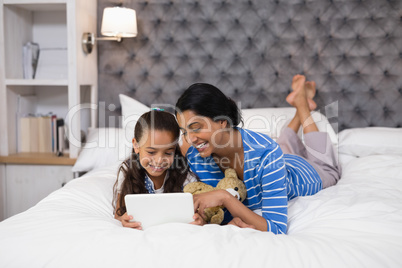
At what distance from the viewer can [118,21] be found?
2625mm

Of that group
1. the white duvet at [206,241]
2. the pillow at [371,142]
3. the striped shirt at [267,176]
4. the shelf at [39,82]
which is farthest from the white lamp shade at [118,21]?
the pillow at [371,142]

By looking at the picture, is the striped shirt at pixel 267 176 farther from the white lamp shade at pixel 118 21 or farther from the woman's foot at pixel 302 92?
the white lamp shade at pixel 118 21

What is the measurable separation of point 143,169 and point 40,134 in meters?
1.32

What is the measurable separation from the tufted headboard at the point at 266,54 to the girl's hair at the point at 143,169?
120 cm

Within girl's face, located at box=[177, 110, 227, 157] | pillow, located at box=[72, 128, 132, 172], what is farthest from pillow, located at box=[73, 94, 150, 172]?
girl's face, located at box=[177, 110, 227, 157]

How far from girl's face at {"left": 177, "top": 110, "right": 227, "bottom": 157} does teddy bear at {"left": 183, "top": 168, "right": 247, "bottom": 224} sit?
0.14 meters

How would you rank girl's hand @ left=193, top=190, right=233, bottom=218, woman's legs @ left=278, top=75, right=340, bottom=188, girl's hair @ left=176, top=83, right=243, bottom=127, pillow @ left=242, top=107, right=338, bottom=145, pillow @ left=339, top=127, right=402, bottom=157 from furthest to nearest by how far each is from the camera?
pillow @ left=242, top=107, right=338, bottom=145, pillow @ left=339, top=127, right=402, bottom=157, woman's legs @ left=278, top=75, right=340, bottom=188, girl's hair @ left=176, top=83, right=243, bottom=127, girl's hand @ left=193, top=190, right=233, bottom=218

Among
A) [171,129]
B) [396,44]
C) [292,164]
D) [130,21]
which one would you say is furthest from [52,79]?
[396,44]

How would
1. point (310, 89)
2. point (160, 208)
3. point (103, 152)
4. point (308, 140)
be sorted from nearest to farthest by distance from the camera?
point (160, 208), point (308, 140), point (103, 152), point (310, 89)

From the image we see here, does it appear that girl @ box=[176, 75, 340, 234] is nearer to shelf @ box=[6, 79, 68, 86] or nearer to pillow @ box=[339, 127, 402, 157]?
pillow @ box=[339, 127, 402, 157]

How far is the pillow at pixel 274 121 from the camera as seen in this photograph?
255 cm

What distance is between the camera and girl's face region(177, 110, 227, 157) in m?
1.50

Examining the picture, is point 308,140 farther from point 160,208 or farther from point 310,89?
point 160,208

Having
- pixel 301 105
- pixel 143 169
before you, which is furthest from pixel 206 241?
pixel 301 105
